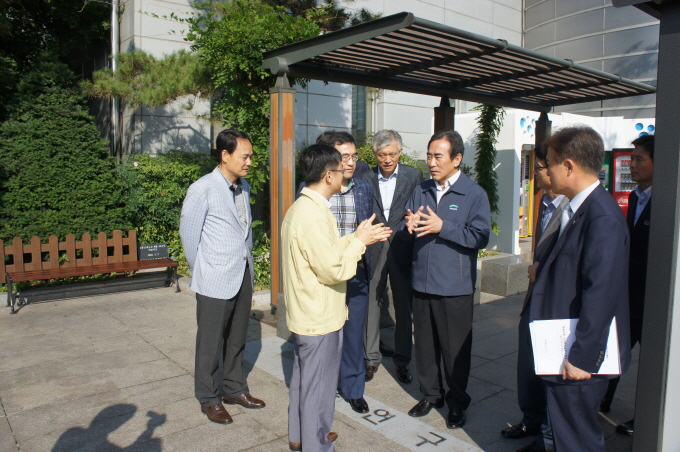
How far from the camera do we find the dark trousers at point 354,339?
3785 millimetres

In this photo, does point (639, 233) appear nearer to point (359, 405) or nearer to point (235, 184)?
point (359, 405)

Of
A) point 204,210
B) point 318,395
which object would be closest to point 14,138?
point 204,210

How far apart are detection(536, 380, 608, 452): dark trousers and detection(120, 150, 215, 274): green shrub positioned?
7062 mm

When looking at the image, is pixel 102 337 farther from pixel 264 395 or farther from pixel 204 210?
pixel 204 210

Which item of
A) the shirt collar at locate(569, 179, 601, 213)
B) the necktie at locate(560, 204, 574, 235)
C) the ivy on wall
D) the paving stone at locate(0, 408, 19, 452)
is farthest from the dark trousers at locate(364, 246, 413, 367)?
the ivy on wall

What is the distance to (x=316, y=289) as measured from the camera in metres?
2.87

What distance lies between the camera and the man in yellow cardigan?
2816 mm

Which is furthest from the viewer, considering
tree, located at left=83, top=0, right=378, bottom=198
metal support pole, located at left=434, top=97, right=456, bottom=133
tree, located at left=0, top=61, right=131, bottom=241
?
tree, located at left=0, top=61, right=131, bottom=241

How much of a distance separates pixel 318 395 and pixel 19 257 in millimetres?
5468

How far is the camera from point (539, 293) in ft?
8.34

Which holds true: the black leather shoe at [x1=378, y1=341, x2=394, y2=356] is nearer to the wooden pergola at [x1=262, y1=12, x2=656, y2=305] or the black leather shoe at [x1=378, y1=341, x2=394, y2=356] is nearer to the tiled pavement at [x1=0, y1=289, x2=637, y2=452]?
the tiled pavement at [x1=0, y1=289, x2=637, y2=452]

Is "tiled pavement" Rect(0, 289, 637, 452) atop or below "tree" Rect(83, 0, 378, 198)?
below

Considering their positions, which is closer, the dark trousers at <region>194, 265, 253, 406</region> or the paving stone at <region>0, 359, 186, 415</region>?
the dark trousers at <region>194, 265, 253, 406</region>

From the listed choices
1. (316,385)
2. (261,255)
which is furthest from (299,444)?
(261,255)
